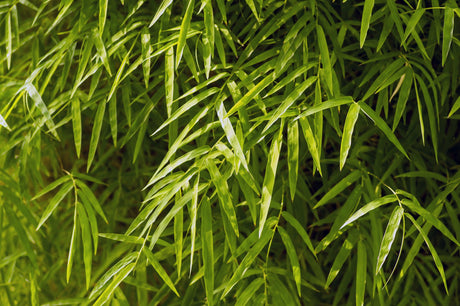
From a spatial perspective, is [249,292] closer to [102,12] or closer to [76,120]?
[76,120]

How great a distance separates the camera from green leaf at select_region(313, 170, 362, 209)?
3.85ft

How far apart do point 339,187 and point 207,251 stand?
0.30 metres

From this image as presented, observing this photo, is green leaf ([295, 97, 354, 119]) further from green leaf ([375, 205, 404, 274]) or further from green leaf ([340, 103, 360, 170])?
green leaf ([375, 205, 404, 274])

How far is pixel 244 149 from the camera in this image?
3.61 feet

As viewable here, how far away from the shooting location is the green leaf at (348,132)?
1013mm

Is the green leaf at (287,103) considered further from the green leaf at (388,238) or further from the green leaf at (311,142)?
the green leaf at (388,238)

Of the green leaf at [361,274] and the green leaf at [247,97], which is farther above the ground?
the green leaf at [247,97]

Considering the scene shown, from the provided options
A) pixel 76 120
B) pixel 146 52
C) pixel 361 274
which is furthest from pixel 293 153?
pixel 76 120

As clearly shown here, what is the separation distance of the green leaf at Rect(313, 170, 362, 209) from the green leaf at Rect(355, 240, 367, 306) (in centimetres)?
12

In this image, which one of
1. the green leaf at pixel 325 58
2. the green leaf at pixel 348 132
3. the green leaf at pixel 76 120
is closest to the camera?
the green leaf at pixel 348 132

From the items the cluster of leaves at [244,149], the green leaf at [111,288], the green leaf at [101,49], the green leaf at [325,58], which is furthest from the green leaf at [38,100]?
the green leaf at [325,58]

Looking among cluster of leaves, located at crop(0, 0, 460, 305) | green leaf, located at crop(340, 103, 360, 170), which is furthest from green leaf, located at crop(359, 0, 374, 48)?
green leaf, located at crop(340, 103, 360, 170)

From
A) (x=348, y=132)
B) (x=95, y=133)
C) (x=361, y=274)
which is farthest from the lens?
(x=95, y=133)

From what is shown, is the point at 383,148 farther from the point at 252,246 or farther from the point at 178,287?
the point at 178,287
